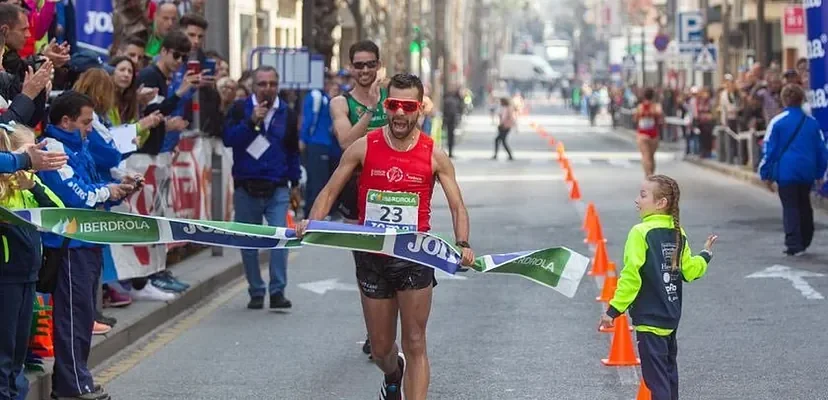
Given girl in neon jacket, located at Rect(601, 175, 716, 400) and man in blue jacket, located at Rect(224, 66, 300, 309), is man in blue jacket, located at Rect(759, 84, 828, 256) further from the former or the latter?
girl in neon jacket, located at Rect(601, 175, 716, 400)

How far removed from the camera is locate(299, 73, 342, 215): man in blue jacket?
839 inches

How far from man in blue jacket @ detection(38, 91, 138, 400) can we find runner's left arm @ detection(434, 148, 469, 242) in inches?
78.0

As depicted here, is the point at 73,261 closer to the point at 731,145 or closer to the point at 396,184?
the point at 396,184

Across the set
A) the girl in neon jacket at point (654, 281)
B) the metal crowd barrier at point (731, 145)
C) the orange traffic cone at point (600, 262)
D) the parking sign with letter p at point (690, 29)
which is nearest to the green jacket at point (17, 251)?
the girl in neon jacket at point (654, 281)

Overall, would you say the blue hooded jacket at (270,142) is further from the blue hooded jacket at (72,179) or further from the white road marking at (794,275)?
the white road marking at (794,275)

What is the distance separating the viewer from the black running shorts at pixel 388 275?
28.2ft

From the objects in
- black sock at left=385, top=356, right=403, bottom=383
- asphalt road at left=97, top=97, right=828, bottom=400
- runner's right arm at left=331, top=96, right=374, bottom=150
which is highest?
runner's right arm at left=331, top=96, right=374, bottom=150

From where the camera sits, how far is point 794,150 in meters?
17.4

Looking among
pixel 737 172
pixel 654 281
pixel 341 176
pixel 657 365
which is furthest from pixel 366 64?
pixel 737 172

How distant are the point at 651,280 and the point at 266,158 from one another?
5.71 metres

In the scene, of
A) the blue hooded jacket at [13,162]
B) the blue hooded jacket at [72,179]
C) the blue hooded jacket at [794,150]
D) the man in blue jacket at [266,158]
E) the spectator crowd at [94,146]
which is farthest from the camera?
the blue hooded jacket at [794,150]

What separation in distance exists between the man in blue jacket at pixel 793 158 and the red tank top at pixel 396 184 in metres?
9.30

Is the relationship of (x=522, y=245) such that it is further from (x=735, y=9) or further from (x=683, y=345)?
(x=735, y=9)

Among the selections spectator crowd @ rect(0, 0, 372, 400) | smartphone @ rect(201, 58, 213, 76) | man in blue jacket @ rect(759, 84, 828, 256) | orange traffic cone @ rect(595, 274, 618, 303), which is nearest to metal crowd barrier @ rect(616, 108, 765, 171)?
man in blue jacket @ rect(759, 84, 828, 256)
